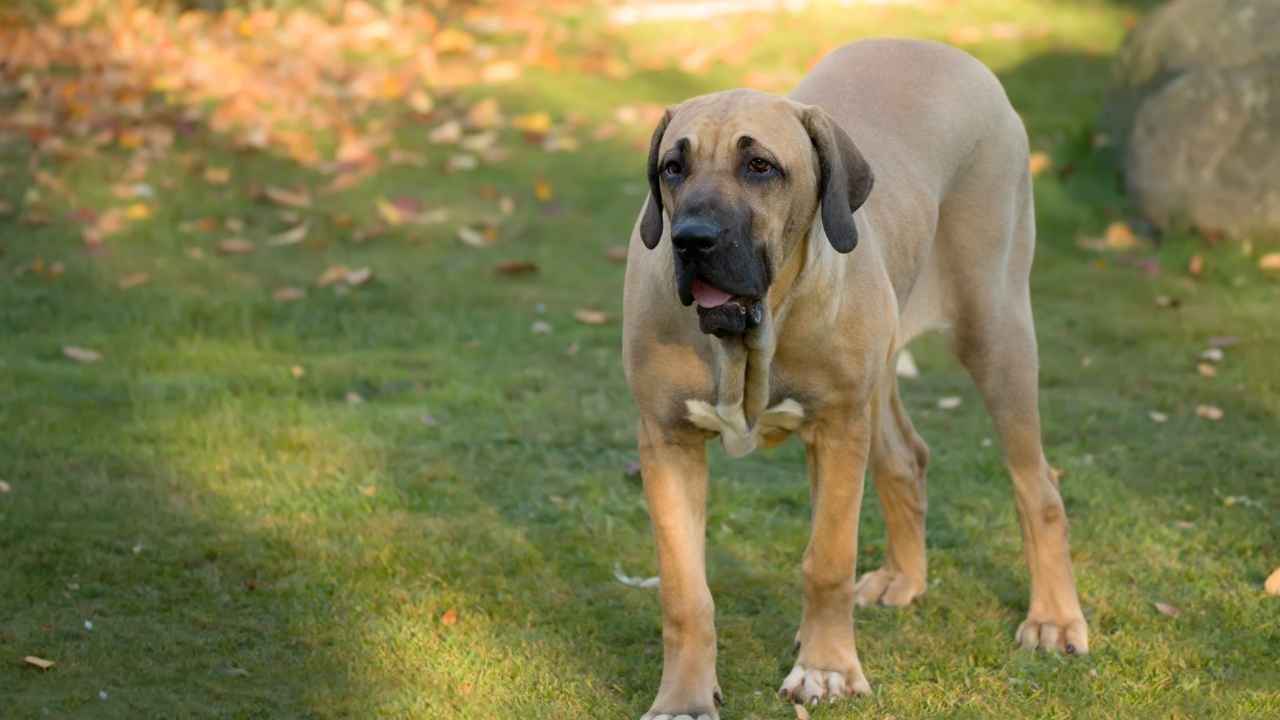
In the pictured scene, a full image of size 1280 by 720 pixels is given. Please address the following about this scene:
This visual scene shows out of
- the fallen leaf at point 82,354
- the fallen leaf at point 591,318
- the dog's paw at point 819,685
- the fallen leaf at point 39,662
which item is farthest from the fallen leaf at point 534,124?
the dog's paw at point 819,685

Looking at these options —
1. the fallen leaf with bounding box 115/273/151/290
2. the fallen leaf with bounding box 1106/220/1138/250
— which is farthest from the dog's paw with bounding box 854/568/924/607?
the fallen leaf with bounding box 115/273/151/290

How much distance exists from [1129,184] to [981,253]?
5.04 metres

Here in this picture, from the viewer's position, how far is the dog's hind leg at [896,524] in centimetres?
541

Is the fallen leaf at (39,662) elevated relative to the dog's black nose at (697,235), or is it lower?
lower

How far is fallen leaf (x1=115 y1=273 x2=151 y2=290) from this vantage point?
8.79 m

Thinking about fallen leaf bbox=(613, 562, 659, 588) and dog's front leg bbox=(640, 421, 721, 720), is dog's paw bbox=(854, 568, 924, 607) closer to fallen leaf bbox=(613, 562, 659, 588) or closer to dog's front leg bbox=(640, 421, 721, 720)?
fallen leaf bbox=(613, 562, 659, 588)

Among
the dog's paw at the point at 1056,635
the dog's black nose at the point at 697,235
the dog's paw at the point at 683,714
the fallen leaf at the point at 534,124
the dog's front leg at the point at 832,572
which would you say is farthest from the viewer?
the fallen leaf at the point at 534,124

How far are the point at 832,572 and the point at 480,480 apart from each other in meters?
2.12

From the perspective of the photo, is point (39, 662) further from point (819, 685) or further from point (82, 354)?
point (82, 354)

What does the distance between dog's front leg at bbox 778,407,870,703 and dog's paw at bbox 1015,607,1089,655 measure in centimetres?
66

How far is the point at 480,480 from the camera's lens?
643cm

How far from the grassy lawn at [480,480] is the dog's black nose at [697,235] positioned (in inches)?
54.1

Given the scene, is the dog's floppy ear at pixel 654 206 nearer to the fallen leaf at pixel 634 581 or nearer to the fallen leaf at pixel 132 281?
the fallen leaf at pixel 634 581

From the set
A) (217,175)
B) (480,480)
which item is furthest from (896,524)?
(217,175)
